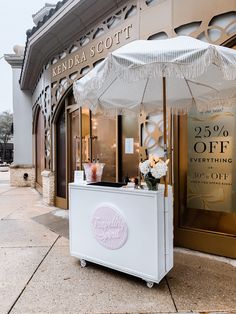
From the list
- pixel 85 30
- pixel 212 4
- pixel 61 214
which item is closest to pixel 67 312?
pixel 61 214

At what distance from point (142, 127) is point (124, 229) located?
2220 mm

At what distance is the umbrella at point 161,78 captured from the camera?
234 centimetres

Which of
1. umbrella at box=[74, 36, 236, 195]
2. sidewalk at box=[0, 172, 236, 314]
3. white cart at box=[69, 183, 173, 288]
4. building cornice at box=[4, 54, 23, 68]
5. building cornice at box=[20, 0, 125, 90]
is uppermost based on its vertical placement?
building cornice at box=[4, 54, 23, 68]

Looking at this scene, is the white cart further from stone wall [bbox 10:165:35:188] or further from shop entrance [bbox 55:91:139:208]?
stone wall [bbox 10:165:35:188]

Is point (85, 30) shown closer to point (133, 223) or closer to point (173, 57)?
point (173, 57)

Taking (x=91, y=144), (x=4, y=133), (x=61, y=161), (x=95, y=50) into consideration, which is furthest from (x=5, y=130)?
(x=95, y=50)

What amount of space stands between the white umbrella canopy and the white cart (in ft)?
4.43

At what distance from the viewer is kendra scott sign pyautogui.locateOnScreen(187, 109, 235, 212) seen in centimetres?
379

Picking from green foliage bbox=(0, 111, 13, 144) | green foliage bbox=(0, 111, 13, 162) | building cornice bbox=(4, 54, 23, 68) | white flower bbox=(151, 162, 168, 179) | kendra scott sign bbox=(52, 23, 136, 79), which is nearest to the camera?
white flower bbox=(151, 162, 168, 179)

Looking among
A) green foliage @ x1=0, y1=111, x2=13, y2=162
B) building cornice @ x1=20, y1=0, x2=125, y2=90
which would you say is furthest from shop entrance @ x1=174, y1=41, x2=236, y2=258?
green foliage @ x1=0, y1=111, x2=13, y2=162

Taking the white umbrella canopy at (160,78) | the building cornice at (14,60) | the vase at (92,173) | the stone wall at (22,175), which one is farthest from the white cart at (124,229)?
the building cornice at (14,60)

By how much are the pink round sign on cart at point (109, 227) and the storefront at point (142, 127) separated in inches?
57.9

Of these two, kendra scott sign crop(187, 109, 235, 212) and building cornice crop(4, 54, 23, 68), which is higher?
building cornice crop(4, 54, 23, 68)

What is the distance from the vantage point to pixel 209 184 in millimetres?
4000
